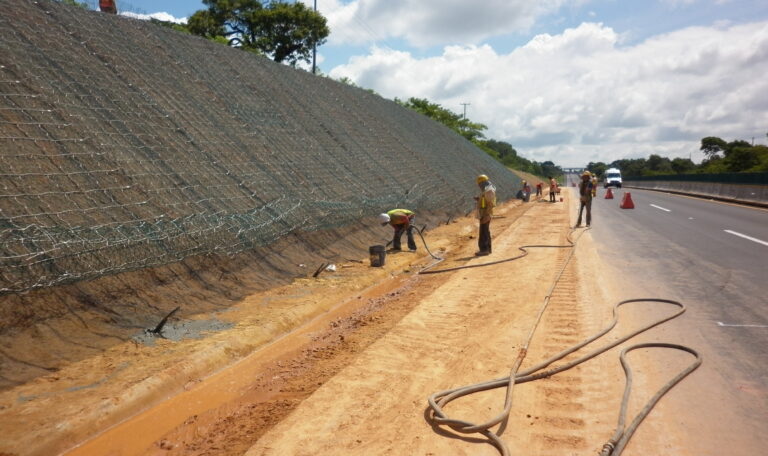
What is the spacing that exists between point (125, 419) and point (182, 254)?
3957mm

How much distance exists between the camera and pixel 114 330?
6055mm

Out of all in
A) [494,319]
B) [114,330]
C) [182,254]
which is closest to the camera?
[114,330]

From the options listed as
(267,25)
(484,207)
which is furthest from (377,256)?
(267,25)

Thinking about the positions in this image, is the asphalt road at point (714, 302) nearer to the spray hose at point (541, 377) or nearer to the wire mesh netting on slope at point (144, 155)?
the spray hose at point (541, 377)

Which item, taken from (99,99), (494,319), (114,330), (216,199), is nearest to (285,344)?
(114,330)

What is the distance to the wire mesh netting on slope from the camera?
275 inches

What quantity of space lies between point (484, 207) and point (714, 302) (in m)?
5.64

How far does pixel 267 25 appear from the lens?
4003 centimetres

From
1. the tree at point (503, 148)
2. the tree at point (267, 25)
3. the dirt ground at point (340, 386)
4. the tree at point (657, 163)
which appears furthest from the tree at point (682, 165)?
the dirt ground at point (340, 386)

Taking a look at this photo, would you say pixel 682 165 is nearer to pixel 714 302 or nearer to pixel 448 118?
pixel 448 118

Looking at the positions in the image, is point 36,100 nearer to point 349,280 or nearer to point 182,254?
point 182,254

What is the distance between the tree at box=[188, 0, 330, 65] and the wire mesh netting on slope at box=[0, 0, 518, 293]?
22.7 metres

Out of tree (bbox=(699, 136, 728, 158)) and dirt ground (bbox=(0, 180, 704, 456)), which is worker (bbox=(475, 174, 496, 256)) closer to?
dirt ground (bbox=(0, 180, 704, 456))

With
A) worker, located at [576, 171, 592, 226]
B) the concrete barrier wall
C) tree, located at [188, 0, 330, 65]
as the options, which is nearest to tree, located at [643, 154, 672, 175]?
the concrete barrier wall
